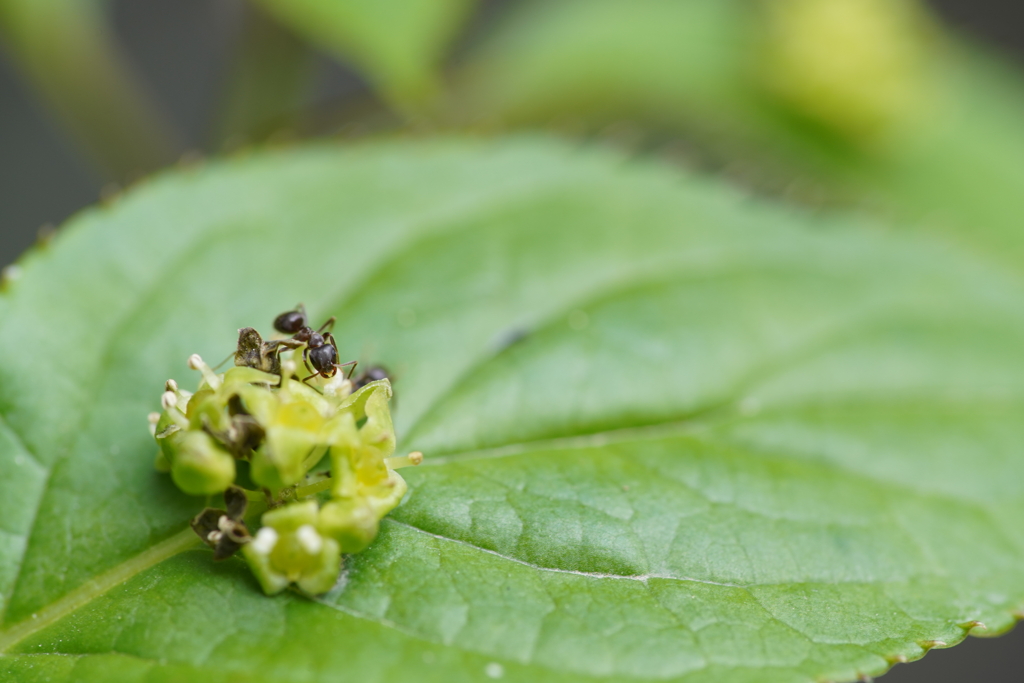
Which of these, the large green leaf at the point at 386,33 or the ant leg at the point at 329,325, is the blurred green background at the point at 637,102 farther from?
the ant leg at the point at 329,325

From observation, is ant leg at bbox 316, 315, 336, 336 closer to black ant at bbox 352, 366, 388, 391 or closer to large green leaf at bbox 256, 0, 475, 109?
black ant at bbox 352, 366, 388, 391

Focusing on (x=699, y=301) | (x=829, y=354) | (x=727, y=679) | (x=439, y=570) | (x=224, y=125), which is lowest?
(x=727, y=679)

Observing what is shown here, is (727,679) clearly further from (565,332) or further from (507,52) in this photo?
(507,52)

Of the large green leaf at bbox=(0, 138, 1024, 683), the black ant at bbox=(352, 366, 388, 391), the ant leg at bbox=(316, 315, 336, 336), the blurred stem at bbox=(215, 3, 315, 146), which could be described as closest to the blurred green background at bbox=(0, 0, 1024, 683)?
the blurred stem at bbox=(215, 3, 315, 146)

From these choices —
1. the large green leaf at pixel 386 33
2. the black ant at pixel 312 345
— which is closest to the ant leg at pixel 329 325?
the black ant at pixel 312 345

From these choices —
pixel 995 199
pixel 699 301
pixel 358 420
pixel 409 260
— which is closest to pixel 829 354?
pixel 699 301

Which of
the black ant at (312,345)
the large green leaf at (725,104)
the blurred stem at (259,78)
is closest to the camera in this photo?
the black ant at (312,345)
